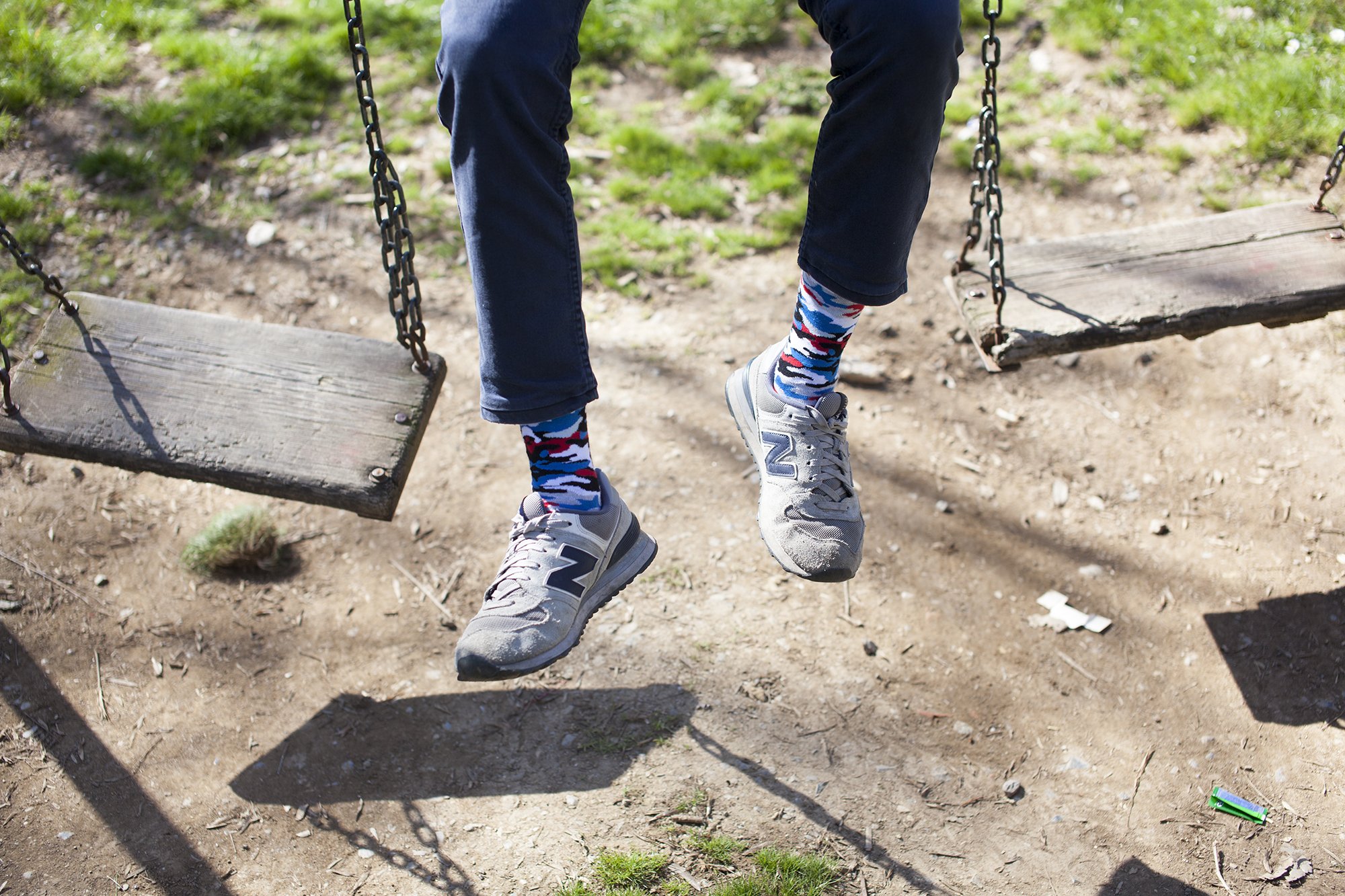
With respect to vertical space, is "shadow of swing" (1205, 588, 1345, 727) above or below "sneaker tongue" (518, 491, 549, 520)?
below

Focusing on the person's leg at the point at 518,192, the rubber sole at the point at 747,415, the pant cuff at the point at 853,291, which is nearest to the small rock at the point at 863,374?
the rubber sole at the point at 747,415

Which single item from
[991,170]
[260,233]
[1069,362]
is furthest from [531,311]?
[260,233]

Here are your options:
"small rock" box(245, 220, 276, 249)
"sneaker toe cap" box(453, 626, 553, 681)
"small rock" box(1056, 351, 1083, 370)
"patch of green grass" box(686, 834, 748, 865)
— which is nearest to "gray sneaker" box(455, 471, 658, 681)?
"sneaker toe cap" box(453, 626, 553, 681)

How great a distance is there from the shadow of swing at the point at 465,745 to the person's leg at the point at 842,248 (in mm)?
709

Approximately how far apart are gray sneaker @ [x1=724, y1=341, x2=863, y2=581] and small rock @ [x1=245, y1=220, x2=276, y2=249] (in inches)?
93.8

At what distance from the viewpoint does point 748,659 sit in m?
2.42

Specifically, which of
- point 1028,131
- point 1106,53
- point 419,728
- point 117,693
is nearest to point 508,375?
point 419,728

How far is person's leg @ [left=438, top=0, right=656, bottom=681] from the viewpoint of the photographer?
154cm

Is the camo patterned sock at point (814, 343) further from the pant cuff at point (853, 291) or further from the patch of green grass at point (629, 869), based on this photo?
the patch of green grass at point (629, 869)

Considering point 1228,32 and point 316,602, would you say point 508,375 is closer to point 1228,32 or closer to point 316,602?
point 316,602

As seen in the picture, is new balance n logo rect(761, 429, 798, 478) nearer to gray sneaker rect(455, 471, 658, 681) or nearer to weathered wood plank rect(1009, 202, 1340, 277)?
gray sneaker rect(455, 471, 658, 681)

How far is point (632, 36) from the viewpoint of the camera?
4.43m

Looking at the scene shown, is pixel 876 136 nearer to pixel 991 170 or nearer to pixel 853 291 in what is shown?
pixel 853 291

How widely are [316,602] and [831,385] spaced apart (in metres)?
1.56
